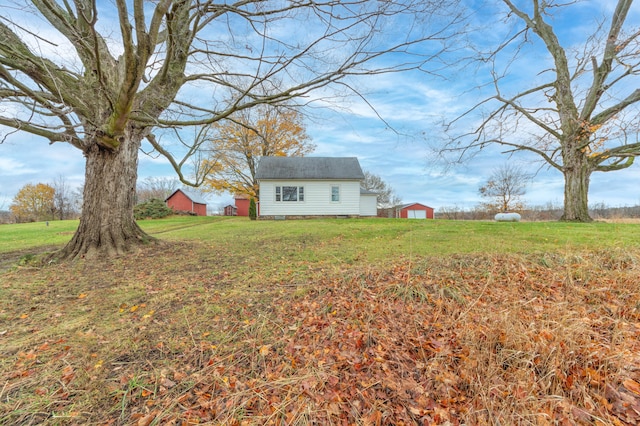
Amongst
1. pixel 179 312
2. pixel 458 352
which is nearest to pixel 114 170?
pixel 179 312

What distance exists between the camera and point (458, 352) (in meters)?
2.36

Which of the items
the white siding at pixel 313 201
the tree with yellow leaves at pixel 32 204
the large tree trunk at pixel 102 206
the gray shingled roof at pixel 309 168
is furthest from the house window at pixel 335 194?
the tree with yellow leaves at pixel 32 204

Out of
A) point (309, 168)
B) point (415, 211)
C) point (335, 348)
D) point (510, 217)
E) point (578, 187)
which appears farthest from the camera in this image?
point (415, 211)

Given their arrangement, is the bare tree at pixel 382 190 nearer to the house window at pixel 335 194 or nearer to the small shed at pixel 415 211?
the small shed at pixel 415 211

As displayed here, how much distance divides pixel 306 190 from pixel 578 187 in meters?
14.0

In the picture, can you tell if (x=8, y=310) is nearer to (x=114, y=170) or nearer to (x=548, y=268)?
(x=114, y=170)

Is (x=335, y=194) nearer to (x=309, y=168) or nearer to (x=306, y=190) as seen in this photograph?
(x=306, y=190)

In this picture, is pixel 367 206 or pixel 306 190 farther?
pixel 367 206

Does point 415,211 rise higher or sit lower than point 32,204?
lower

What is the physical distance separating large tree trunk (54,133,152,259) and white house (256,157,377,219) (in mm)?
11928

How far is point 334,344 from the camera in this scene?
8.32 feet

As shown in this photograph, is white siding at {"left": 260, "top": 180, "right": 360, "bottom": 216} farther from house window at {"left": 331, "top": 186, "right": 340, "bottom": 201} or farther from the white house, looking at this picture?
house window at {"left": 331, "top": 186, "right": 340, "bottom": 201}

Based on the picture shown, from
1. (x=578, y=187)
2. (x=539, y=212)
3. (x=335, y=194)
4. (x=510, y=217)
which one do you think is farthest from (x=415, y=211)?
(x=578, y=187)

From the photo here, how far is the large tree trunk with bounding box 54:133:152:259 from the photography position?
5.57 metres
